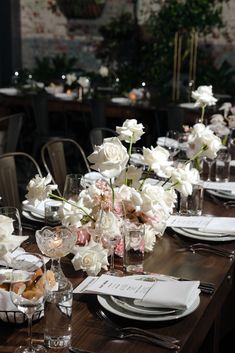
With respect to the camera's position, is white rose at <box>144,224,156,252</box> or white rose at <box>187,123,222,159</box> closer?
white rose at <box>144,224,156,252</box>

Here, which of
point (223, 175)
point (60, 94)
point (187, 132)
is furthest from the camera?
point (60, 94)

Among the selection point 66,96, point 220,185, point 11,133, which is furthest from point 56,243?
point 66,96

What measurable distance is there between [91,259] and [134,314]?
0.29 metres

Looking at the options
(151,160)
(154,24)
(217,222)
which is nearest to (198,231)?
(217,222)

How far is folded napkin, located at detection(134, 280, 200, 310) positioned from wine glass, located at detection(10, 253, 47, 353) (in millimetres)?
309

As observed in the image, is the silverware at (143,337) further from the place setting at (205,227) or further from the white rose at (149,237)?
the place setting at (205,227)

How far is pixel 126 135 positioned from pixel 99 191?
20 cm

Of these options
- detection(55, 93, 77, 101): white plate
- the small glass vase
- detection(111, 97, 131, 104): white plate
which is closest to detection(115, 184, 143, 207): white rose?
the small glass vase

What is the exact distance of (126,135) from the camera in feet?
6.32

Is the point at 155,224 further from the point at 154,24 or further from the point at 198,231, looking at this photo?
the point at 154,24

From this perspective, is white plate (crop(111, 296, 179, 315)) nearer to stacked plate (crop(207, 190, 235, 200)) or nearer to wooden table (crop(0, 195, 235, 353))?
wooden table (crop(0, 195, 235, 353))

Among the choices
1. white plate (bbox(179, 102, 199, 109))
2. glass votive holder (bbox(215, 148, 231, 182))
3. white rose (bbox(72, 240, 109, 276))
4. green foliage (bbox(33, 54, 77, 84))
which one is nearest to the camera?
white rose (bbox(72, 240, 109, 276))

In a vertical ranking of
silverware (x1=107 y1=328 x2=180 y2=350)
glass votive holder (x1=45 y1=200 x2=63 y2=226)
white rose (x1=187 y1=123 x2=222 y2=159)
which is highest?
white rose (x1=187 y1=123 x2=222 y2=159)

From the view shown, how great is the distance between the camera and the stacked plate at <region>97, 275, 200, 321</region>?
1.53 meters
